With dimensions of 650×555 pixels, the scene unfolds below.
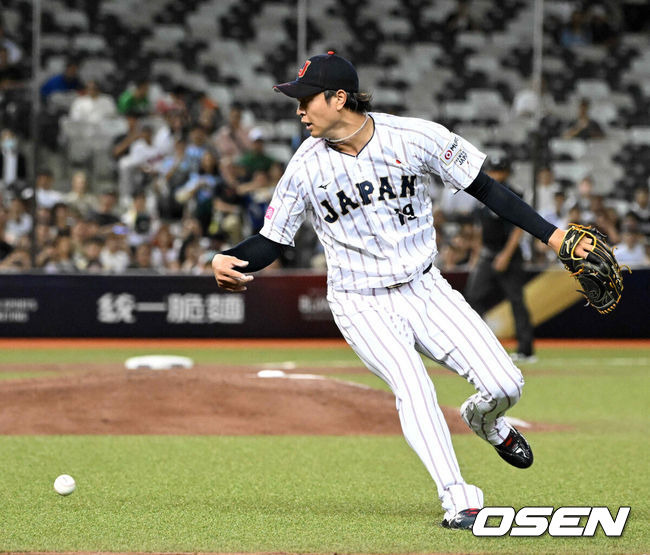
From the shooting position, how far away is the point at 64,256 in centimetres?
1633

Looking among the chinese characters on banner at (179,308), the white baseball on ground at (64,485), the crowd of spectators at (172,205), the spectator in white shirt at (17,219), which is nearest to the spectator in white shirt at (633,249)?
the crowd of spectators at (172,205)

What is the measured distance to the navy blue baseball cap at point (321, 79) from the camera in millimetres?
5199

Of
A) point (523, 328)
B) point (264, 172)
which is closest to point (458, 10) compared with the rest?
point (264, 172)

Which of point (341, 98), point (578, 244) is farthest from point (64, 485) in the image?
point (578, 244)

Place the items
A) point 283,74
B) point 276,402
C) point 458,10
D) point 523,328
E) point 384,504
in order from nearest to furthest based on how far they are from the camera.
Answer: point 384,504 → point 276,402 → point 523,328 → point 283,74 → point 458,10

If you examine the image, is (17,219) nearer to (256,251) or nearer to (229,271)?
(256,251)

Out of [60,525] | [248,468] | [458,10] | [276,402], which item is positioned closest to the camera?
[60,525]

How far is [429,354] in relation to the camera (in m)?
5.41

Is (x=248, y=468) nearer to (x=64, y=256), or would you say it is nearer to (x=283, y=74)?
(x=64, y=256)

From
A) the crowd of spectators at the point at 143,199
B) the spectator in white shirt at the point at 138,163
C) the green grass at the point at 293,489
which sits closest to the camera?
the green grass at the point at 293,489

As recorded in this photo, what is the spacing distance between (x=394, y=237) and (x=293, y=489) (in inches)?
68.3

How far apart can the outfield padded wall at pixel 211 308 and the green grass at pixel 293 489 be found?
683cm

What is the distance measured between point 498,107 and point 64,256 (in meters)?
9.78

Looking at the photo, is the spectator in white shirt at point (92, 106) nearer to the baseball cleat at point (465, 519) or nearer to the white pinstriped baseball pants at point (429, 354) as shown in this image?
the white pinstriped baseball pants at point (429, 354)
